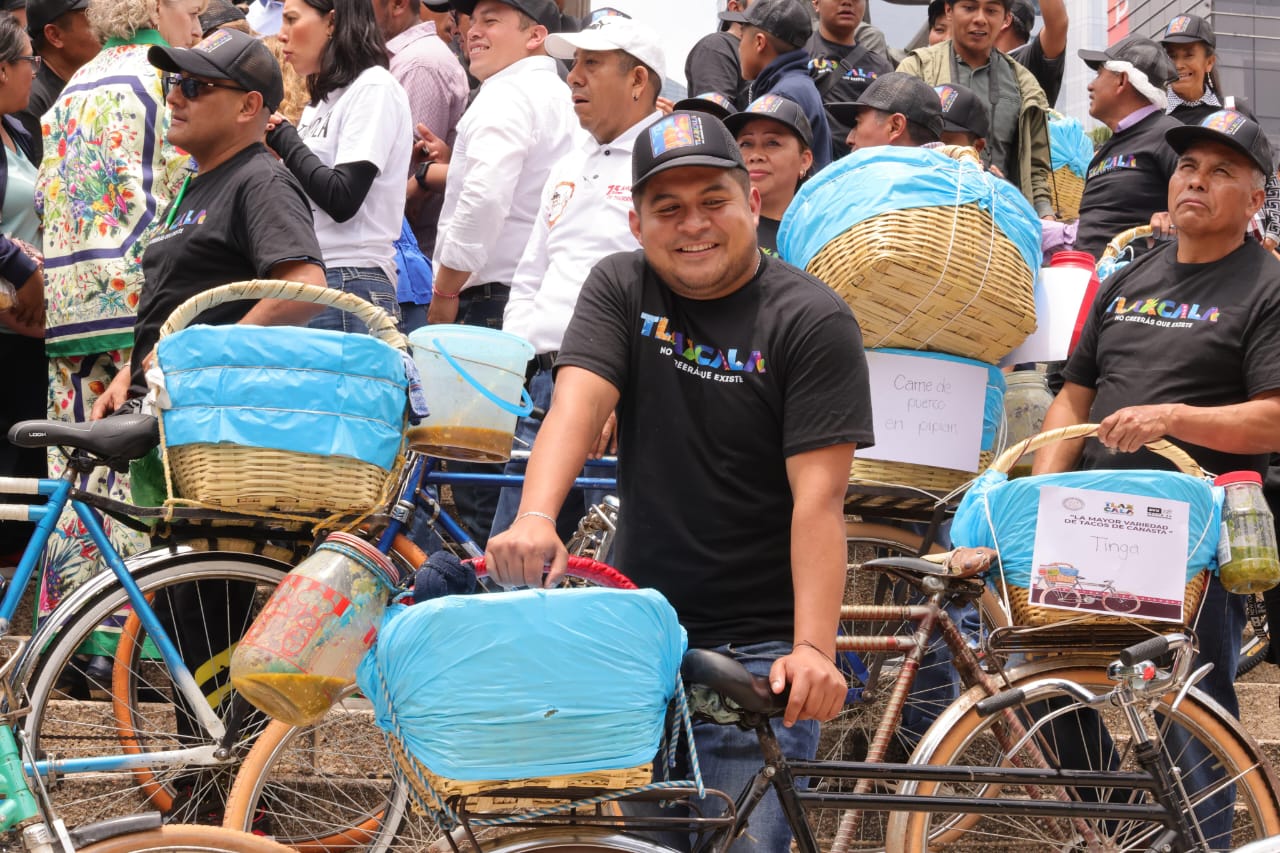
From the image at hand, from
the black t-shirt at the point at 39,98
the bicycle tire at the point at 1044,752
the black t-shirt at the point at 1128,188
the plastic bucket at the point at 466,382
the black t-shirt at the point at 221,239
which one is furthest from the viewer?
the black t-shirt at the point at 1128,188

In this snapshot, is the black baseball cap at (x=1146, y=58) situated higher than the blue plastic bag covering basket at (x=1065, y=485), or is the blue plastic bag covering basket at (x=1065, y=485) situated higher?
the black baseball cap at (x=1146, y=58)

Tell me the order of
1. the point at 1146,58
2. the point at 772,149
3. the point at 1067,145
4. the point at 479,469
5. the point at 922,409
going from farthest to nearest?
the point at 1067,145
the point at 1146,58
the point at 479,469
the point at 772,149
the point at 922,409

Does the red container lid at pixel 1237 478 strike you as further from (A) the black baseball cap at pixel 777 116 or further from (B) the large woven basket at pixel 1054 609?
(A) the black baseball cap at pixel 777 116

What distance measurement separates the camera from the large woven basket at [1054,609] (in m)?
3.62

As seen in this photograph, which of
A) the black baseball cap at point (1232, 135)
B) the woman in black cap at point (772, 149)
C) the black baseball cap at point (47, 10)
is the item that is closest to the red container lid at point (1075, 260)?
the black baseball cap at point (1232, 135)

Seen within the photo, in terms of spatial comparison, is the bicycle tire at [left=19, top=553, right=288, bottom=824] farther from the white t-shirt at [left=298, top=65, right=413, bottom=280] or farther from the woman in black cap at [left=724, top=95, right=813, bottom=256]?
the woman in black cap at [left=724, top=95, right=813, bottom=256]

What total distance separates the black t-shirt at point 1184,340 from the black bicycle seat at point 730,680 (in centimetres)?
205

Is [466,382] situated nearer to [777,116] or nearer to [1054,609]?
[777,116]

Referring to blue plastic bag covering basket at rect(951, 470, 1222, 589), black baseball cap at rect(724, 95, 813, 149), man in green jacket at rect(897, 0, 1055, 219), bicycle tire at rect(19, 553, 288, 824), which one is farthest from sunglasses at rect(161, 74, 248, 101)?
man in green jacket at rect(897, 0, 1055, 219)

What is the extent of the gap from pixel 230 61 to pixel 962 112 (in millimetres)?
2934

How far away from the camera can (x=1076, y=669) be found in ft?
12.5

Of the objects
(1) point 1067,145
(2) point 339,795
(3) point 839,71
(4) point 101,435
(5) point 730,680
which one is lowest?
(2) point 339,795

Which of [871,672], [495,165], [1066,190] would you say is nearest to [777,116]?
[495,165]

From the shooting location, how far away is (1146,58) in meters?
6.70
